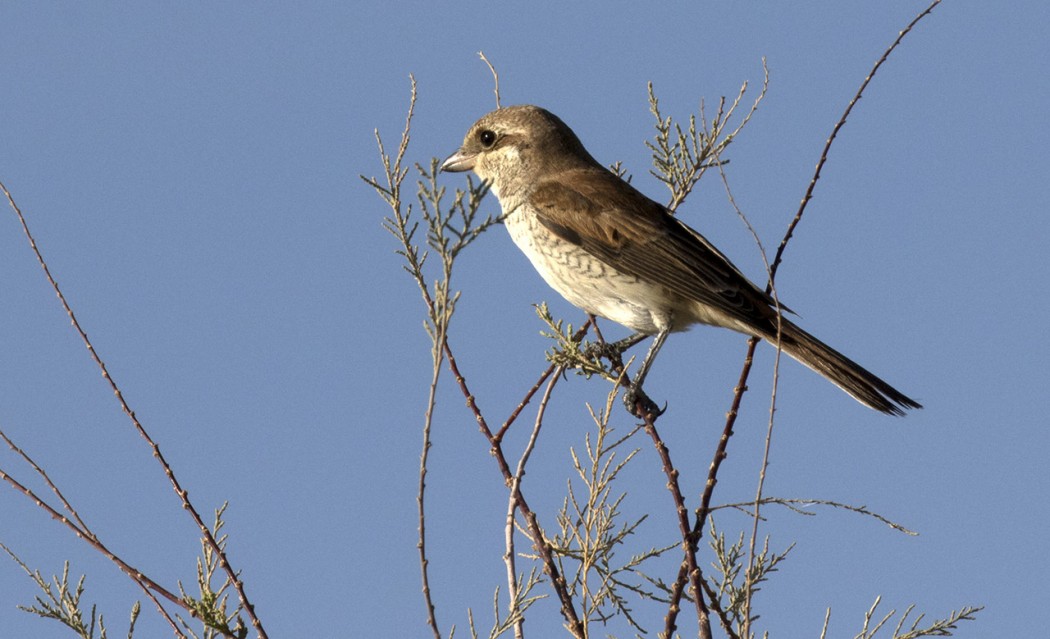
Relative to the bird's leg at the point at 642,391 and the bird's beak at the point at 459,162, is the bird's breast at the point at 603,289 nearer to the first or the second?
the bird's leg at the point at 642,391

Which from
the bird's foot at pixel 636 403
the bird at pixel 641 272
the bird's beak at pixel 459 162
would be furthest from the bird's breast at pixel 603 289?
the bird's beak at pixel 459 162

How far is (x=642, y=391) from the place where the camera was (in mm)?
4367

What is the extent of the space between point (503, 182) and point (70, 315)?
234 centimetres

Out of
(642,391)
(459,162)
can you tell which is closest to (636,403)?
(642,391)

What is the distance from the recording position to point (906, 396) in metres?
4.21

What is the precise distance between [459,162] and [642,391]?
1791 mm

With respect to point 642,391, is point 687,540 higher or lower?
lower

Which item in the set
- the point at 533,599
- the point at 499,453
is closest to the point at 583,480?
the point at 499,453

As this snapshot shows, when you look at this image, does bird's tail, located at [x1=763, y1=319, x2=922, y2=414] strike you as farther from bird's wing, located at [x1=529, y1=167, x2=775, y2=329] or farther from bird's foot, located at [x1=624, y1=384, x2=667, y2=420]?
bird's foot, located at [x1=624, y1=384, x2=667, y2=420]

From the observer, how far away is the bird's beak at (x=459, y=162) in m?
5.49

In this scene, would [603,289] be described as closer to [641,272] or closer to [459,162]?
[641,272]

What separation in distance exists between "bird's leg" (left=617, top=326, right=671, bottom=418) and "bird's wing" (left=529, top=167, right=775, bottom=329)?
0.75ft

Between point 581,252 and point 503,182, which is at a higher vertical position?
point 503,182

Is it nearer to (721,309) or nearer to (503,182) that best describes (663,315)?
(721,309)
